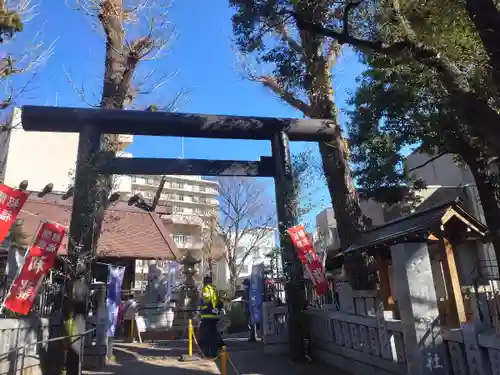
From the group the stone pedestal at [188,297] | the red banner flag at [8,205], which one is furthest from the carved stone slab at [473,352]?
the stone pedestal at [188,297]

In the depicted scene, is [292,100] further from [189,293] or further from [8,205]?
[189,293]

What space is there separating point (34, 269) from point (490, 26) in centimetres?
807

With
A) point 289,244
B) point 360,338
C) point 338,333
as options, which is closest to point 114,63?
point 289,244

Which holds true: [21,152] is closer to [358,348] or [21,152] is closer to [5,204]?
[5,204]

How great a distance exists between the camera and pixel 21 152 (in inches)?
1132

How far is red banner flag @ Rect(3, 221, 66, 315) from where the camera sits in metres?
7.09

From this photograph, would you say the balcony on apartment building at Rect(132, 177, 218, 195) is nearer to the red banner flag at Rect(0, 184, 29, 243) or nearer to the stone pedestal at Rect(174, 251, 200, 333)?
the stone pedestal at Rect(174, 251, 200, 333)

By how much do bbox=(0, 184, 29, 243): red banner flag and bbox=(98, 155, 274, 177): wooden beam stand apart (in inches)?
77.2

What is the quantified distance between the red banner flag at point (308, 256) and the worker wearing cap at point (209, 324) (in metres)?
2.39

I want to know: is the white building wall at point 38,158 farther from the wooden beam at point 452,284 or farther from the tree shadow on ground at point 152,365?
the wooden beam at point 452,284

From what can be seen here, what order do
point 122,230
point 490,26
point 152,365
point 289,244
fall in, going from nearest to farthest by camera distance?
point 490,26 → point 289,244 → point 152,365 → point 122,230

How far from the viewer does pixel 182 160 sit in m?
9.98

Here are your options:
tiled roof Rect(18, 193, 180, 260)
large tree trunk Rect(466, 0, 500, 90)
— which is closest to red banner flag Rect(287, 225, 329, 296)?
large tree trunk Rect(466, 0, 500, 90)

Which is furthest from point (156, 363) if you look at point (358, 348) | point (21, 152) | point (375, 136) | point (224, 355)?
point (21, 152)
